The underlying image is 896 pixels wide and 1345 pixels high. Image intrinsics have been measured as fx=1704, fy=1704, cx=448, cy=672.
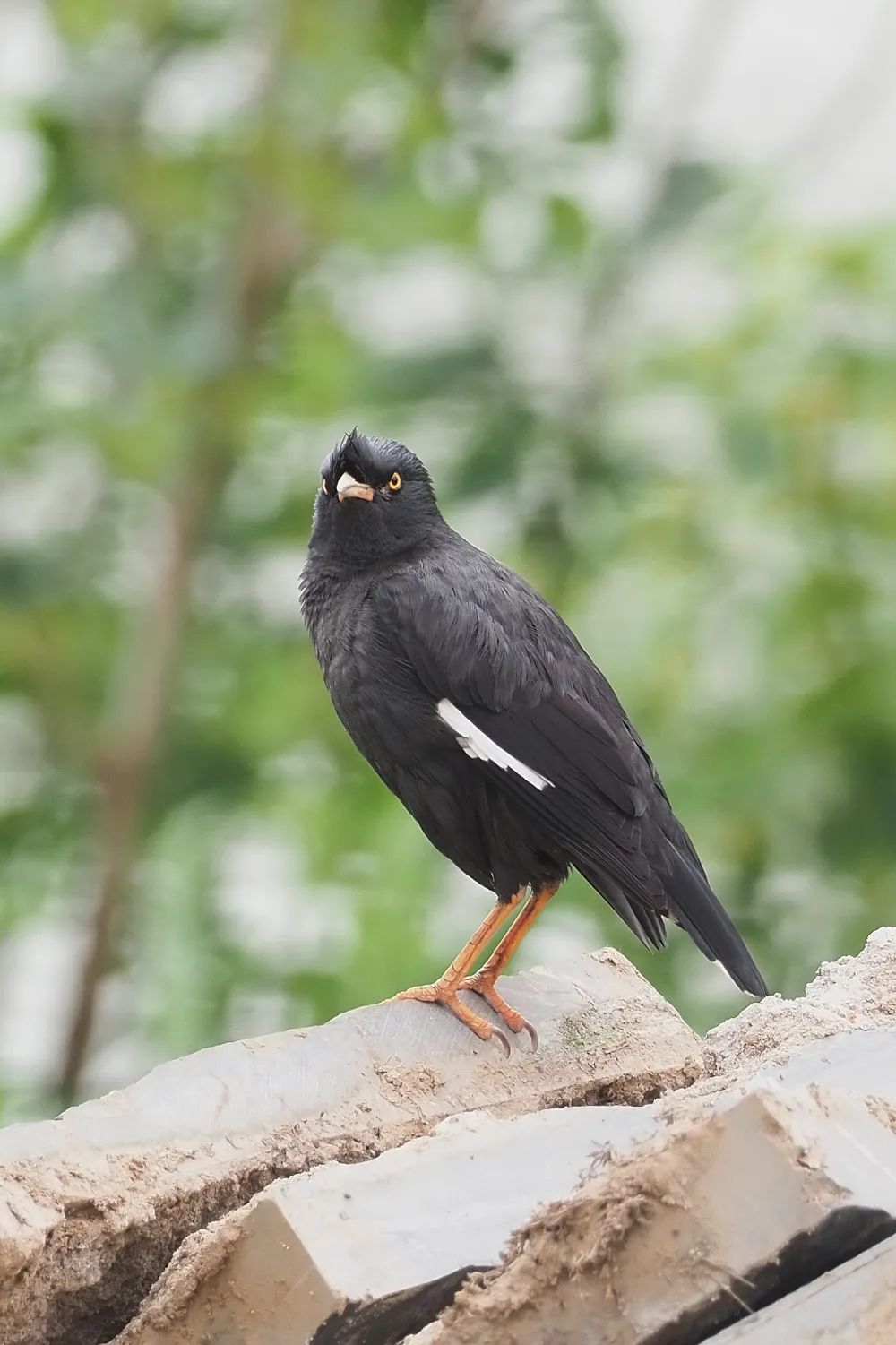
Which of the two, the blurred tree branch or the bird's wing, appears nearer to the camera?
the bird's wing

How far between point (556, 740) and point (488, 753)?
14cm

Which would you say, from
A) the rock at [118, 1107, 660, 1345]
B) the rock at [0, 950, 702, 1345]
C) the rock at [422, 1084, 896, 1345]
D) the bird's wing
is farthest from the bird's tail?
the rock at [422, 1084, 896, 1345]

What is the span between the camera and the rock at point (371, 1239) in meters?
1.81

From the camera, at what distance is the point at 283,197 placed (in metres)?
5.30

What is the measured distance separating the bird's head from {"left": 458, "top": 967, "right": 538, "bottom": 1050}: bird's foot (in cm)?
98

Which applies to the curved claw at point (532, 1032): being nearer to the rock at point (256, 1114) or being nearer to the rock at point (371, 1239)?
the rock at point (256, 1114)

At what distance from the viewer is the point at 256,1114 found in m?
2.47

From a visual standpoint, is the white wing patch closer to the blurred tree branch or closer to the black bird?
the black bird

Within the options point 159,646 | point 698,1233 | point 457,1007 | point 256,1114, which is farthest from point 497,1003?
point 159,646

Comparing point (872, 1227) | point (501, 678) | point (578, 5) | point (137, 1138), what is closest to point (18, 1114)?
point (501, 678)

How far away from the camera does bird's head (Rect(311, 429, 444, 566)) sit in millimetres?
3740

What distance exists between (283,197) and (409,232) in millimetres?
425

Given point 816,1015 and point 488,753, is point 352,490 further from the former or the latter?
point 816,1015

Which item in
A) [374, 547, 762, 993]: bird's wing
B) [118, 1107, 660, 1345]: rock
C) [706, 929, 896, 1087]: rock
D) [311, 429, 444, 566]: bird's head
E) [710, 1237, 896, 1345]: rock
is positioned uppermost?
[311, 429, 444, 566]: bird's head
